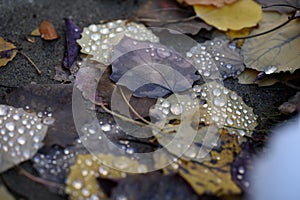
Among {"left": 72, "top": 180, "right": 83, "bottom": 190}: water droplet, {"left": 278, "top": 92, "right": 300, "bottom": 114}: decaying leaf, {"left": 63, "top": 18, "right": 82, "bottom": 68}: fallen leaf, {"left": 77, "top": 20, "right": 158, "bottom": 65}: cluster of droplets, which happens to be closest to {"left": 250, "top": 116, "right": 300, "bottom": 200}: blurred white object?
{"left": 278, "top": 92, "right": 300, "bottom": 114}: decaying leaf

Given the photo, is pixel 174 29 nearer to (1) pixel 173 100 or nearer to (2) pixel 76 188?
(1) pixel 173 100

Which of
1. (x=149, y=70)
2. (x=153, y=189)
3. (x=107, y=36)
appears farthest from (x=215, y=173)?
(x=107, y=36)

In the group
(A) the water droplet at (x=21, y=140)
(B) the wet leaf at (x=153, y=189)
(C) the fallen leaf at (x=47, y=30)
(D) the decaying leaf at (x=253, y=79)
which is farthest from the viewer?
(C) the fallen leaf at (x=47, y=30)

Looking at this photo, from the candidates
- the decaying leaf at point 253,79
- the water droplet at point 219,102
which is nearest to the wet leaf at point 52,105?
the water droplet at point 219,102

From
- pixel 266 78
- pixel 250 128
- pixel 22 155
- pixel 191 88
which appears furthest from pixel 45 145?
pixel 266 78

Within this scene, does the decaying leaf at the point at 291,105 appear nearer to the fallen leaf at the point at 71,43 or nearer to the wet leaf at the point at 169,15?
the wet leaf at the point at 169,15

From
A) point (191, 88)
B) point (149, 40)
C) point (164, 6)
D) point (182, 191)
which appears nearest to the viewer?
point (182, 191)

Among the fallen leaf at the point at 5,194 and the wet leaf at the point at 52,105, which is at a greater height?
the wet leaf at the point at 52,105
